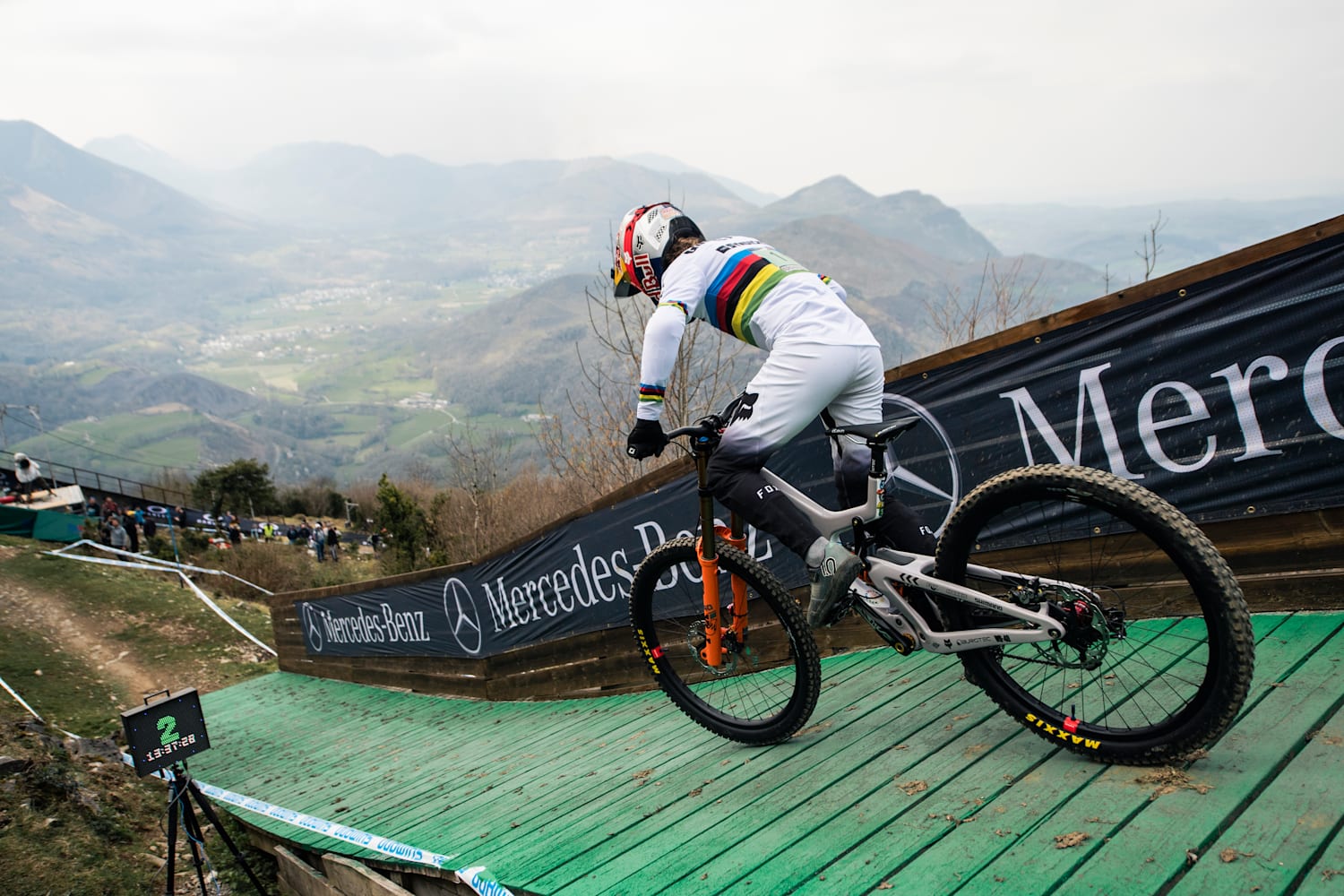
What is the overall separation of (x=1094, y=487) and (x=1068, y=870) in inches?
47.3

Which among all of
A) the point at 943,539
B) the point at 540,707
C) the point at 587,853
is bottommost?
the point at 540,707

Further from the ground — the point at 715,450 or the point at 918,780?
the point at 715,450

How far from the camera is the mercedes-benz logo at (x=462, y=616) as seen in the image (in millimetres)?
9594

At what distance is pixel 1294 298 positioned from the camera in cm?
404

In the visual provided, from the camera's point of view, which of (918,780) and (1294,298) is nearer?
(918,780)

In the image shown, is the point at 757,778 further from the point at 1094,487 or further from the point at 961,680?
the point at 1094,487

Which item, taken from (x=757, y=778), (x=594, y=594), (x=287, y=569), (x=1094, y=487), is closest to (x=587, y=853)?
(x=757, y=778)

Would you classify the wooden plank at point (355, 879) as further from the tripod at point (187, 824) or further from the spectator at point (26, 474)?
the spectator at point (26, 474)

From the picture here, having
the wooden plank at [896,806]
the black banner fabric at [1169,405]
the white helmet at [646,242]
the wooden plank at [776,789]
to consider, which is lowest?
the wooden plank at [776,789]

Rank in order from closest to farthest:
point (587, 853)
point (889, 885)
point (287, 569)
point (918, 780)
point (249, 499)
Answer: point (889, 885) < point (918, 780) < point (587, 853) < point (287, 569) < point (249, 499)

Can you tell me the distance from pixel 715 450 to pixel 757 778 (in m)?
1.50

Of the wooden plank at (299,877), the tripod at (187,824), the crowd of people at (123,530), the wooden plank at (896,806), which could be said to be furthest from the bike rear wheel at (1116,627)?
the crowd of people at (123,530)

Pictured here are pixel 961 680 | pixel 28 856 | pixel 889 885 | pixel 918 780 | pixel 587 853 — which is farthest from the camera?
pixel 28 856

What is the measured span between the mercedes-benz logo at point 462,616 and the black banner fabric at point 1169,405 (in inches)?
181
